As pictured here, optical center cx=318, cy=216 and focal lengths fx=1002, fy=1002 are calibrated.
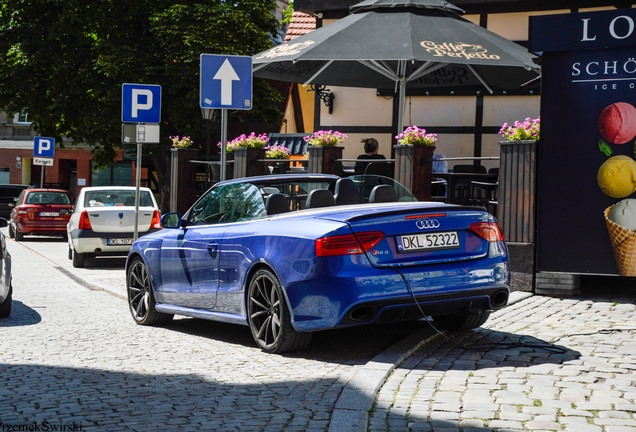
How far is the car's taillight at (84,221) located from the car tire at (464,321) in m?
12.0

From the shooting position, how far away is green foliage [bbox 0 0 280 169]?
35.2 metres

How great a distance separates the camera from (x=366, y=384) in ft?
20.7

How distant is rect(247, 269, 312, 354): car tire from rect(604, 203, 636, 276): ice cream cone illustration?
4.27 meters

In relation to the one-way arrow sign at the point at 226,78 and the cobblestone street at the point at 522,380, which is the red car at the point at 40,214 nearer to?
the one-way arrow sign at the point at 226,78

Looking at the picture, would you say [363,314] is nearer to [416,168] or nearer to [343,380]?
[343,380]

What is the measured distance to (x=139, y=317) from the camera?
10445mm

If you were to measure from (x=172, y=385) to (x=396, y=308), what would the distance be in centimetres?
176

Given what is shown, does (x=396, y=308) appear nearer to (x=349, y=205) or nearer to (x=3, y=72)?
(x=349, y=205)

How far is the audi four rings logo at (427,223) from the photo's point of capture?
7.57 meters

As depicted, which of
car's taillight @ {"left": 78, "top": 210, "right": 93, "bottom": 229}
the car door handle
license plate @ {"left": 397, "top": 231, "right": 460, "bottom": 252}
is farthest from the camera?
car's taillight @ {"left": 78, "top": 210, "right": 93, "bottom": 229}

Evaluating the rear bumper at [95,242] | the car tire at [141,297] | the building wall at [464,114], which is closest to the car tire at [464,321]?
the car tire at [141,297]

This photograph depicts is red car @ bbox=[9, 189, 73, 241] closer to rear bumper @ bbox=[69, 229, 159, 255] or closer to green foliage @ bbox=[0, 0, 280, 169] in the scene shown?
green foliage @ bbox=[0, 0, 280, 169]

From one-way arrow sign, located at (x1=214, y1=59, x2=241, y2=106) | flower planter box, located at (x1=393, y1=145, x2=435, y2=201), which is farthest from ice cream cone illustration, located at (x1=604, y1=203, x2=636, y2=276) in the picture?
one-way arrow sign, located at (x1=214, y1=59, x2=241, y2=106)

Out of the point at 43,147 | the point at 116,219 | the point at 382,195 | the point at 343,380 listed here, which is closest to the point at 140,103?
the point at 116,219
